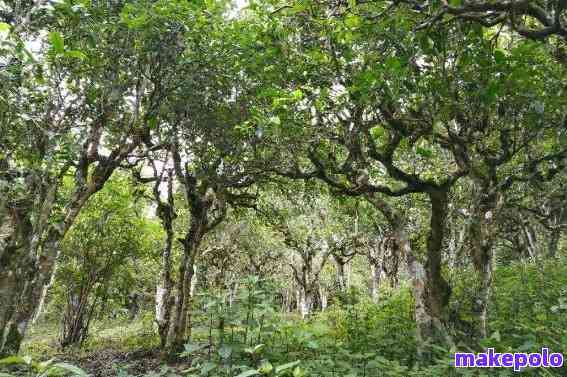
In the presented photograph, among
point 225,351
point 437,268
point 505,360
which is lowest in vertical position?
point 505,360

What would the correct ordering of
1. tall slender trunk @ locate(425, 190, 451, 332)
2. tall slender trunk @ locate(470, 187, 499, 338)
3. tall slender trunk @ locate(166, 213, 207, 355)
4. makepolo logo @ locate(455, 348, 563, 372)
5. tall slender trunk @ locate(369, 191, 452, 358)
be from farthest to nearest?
1. tall slender trunk @ locate(166, 213, 207, 355)
2. tall slender trunk @ locate(425, 190, 451, 332)
3. tall slender trunk @ locate(369, 191, 452, 358)
4. tall slender trunk @ locate(470, 187, 499, 338)
5. makepolo logo @ locate(455, 348, 563, 372)

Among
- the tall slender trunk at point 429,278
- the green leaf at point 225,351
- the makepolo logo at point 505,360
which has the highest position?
the tall slender trunk at point 429,278

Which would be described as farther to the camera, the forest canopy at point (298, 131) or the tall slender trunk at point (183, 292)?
the tall slender trunk at point (183, 292)

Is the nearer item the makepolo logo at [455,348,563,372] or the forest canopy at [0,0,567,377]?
the makepolo logo at [455,348,563,372]

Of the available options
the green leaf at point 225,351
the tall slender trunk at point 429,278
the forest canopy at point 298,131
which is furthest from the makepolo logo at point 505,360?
the green leaf at point 225,351

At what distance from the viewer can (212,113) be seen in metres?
9.91

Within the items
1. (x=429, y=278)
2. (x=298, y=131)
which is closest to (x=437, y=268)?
(x=429, y=278)

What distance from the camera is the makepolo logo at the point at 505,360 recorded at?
5.41m

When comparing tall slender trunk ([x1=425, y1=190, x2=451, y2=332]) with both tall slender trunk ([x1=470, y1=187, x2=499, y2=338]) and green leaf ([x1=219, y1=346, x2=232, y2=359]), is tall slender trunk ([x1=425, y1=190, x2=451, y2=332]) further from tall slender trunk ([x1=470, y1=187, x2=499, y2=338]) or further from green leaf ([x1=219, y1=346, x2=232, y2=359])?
green leaf ([x1=219, y1=346, x2=232, y2=359])

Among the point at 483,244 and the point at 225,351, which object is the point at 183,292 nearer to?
the point at 225,351

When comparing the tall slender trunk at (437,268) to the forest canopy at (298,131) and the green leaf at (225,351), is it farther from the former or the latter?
the green leaf at (225,351)

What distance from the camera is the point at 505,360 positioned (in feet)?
17.9

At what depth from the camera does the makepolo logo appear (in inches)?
213

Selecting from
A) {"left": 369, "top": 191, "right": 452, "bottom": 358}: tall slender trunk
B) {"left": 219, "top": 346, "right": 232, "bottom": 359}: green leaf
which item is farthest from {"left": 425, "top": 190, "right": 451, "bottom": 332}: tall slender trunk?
{"left": 219, "top": 346, "right": 232, "bottom": 359}: green leaf
